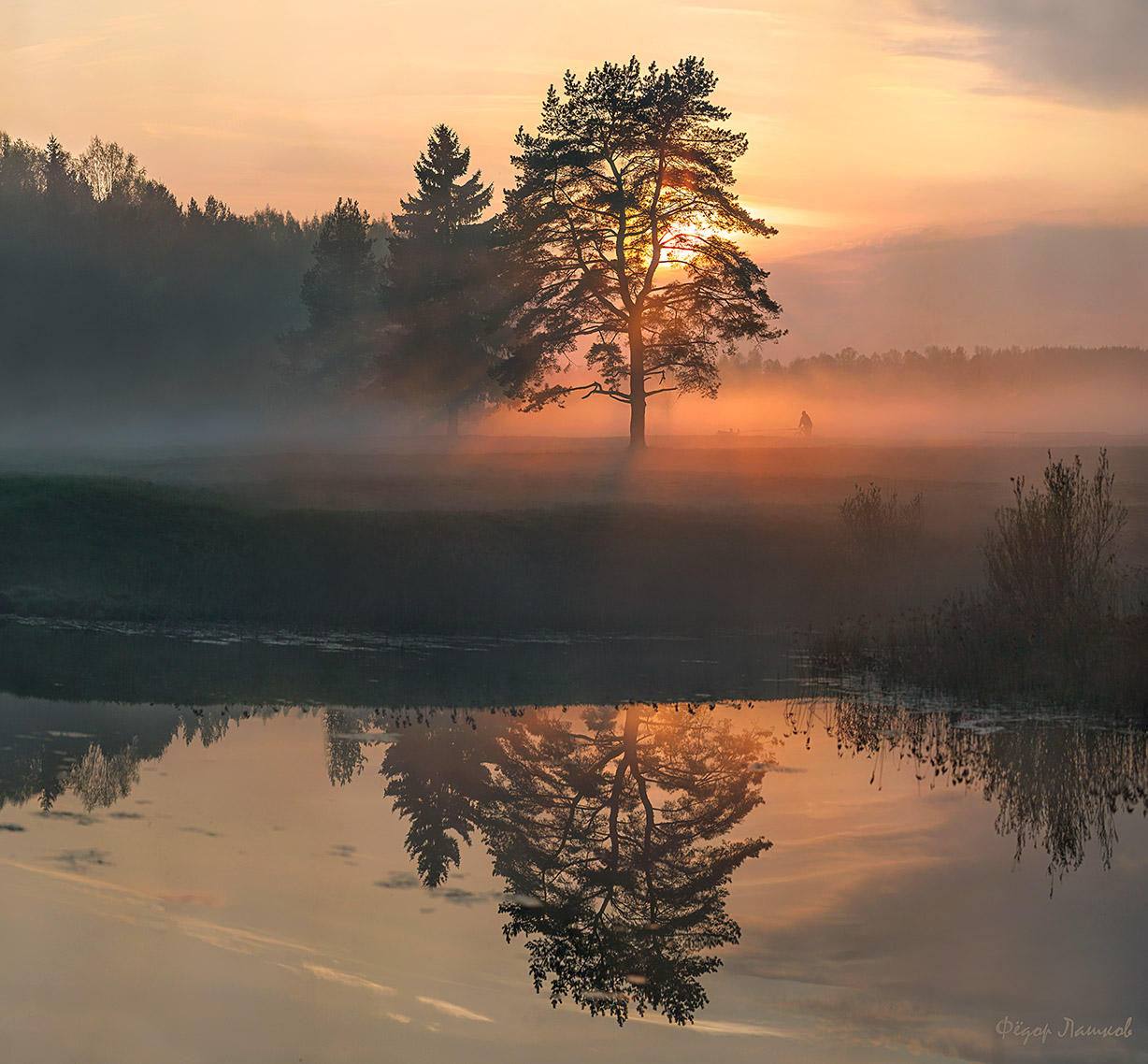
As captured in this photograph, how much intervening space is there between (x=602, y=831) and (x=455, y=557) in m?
18.8

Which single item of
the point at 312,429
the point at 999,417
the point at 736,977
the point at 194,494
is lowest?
the point at 736,977

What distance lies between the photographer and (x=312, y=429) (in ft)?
288

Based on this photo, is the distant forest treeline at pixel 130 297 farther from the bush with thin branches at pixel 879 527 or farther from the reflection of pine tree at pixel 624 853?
the reflection of pine tree at pixel 624 853

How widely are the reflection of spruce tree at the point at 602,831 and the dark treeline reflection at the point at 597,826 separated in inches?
0.7

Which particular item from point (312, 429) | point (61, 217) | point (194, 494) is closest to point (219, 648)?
point (194, 494)

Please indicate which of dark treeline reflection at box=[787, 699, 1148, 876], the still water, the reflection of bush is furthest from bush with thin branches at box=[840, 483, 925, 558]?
the reflection of bush

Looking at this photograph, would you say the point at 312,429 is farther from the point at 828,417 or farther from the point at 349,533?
the point at 828,417

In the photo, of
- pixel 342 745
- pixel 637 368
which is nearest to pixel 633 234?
pixel 637 368

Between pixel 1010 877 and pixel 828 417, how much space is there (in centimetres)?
14390

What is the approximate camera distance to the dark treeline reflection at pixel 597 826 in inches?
347

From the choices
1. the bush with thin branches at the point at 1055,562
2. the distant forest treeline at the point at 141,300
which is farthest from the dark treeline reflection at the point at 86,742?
the distant forest treeline at the point at 141,300

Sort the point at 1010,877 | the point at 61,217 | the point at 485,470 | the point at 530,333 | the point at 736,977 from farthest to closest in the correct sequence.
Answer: the point at 61,217
the point at 530,333
the point at 485,470
the point at 1010,877
the point at 736,977
